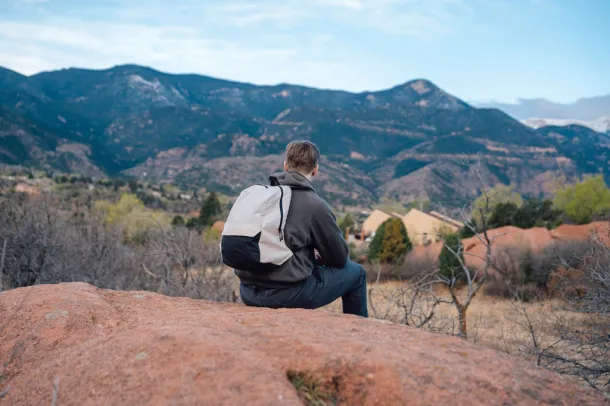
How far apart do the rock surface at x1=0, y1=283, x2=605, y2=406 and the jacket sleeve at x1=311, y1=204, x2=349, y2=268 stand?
672mm

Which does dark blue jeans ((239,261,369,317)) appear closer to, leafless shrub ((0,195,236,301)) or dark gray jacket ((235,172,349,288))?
dark gray jacket ((235,172,349,288))

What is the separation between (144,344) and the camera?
2426 mm

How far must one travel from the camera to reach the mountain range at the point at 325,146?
350 feet

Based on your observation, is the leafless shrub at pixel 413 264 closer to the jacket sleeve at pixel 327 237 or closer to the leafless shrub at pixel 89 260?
the leafless shrub at pixel 89 260

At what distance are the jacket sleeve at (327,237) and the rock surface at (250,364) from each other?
2.21 ft

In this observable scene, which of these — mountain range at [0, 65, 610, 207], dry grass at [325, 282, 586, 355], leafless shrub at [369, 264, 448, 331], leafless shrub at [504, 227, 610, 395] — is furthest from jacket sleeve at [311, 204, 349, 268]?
mountain range at [0, 65, 610, 207]

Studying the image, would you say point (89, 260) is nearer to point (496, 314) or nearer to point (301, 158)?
point (301, 158)

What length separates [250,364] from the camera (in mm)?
2170

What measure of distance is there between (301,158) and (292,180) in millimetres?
207

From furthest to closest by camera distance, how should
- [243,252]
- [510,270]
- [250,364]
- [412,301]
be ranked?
[510,270], [412,301], [243,252], [250,364]

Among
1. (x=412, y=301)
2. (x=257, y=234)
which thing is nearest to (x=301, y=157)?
(x=257, y=234)

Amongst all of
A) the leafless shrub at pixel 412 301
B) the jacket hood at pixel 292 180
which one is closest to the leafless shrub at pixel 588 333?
the leafless shrub at pixel 412 301

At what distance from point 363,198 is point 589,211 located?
227ft

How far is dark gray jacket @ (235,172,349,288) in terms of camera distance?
11.4ft
